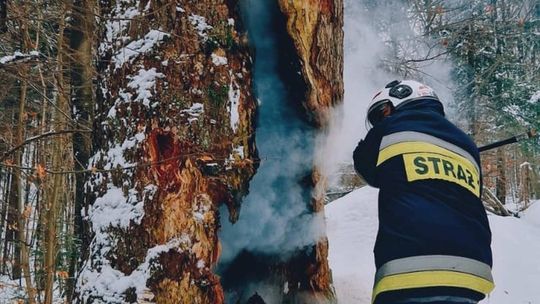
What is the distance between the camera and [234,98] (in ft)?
7.96

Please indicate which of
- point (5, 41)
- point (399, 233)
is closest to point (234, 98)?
point (399, 233)

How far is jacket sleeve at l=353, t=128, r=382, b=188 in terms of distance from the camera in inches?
93.7

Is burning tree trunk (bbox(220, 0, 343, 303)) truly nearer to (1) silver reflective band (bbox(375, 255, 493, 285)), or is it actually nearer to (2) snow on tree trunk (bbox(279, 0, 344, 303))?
(2) snow on tree trunk (bbox(279, 0, 344, 303))

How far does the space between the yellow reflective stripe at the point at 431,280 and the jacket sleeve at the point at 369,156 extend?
52 centimetres

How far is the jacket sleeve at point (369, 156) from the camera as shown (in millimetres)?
2381

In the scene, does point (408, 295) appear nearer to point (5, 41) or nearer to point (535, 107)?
point (5, 41)

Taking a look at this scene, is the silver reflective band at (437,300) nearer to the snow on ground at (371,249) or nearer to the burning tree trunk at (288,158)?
the burning tree trunk at (288,158)

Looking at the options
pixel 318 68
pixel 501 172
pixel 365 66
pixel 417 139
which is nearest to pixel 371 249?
pixel 365 66

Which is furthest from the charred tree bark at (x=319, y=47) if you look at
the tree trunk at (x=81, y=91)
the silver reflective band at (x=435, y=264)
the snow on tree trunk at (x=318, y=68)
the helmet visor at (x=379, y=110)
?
the tree trunk at (x=81, y=91)

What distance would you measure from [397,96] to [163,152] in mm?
1241

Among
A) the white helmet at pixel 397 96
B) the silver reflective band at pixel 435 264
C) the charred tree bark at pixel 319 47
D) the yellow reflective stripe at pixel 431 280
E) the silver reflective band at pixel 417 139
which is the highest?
the charred tree bark at pixel 319 47

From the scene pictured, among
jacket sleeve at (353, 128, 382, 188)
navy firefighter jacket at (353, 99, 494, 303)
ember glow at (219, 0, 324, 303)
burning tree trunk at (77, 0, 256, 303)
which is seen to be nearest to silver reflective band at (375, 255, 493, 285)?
navy firefighter jacket at (353, 99, 494, 303)

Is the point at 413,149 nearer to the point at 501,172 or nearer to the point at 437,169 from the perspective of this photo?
the point at 437,169

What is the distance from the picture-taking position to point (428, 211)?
204cm
